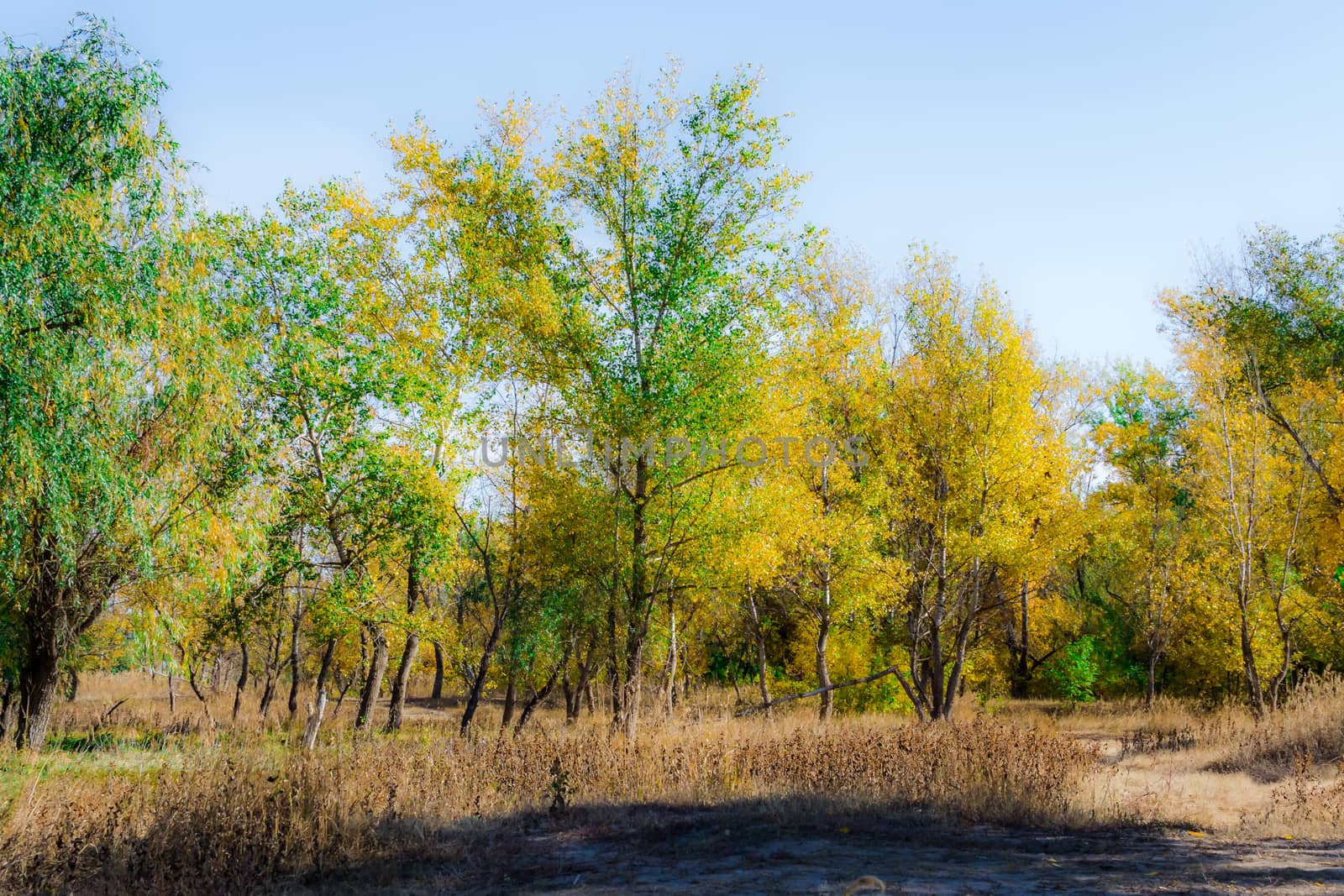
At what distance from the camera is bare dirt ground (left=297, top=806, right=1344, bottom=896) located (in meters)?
5.83

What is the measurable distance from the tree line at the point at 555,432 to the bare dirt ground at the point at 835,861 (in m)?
4.17

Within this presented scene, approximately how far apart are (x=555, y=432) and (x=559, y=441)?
94 centimetres

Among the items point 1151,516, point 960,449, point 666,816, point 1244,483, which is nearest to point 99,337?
point 666,816

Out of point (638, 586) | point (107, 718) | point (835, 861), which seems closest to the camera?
point (835, 861)

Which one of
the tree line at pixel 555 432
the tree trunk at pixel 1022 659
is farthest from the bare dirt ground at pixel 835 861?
the tree trunk at pixel 1022 659

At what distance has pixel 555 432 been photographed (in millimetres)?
15195

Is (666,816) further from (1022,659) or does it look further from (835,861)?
(1022,659)

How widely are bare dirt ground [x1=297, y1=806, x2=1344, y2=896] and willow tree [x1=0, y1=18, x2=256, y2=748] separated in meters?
5.73

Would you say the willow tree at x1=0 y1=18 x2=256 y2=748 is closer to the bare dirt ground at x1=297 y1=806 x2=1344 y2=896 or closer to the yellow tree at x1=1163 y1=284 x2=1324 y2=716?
the bare dirt ground at x1=297 y1=806 x2=1344 y2=896

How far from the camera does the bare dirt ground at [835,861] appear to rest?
5828mm

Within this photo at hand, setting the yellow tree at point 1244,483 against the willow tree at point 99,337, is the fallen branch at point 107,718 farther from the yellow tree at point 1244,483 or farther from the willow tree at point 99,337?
the yellow tree at point 1244,483

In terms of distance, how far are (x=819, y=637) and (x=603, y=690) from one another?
11914 millimetres

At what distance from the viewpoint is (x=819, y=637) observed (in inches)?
769

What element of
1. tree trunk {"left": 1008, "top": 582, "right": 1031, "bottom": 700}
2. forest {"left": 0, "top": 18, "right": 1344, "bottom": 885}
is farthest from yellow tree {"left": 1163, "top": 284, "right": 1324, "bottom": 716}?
tree trunk {"left": 1008, "top": 582, "right": 1031, "bottom": 700}
